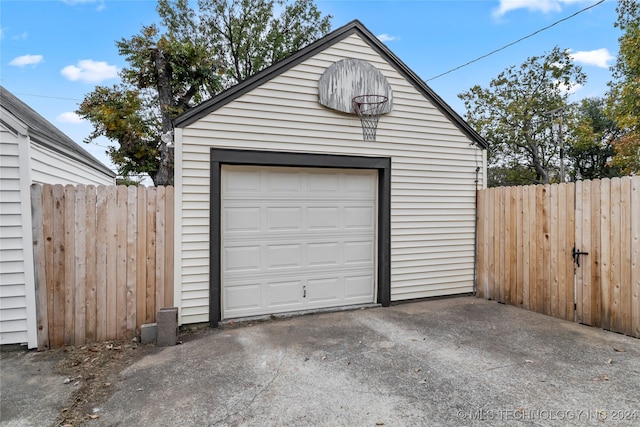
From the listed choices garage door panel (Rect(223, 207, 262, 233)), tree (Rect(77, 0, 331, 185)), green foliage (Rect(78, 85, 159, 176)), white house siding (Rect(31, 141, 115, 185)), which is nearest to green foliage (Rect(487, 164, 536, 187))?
tree (Rect(77, 0, 331, 185))

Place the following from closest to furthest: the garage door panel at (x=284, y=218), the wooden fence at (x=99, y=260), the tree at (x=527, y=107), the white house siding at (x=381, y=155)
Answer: the wooden fence at (x=99, y=260) → the white house siding at (x=381, y=155) → the garage door panel at (x=284, y=218) → the tree at (x=527, y=107)

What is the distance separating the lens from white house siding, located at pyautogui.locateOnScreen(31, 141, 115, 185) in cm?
417

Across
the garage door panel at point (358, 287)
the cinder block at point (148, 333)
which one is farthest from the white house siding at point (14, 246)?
the garage door panel at point (358, 287)

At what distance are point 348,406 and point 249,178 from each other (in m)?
3.37

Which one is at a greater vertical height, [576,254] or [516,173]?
[516,173]

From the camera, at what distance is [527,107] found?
17.1 meters

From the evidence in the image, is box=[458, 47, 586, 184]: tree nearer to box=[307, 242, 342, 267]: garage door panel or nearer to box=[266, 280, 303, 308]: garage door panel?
box=[307, 242, 342, 267]: garage door panel

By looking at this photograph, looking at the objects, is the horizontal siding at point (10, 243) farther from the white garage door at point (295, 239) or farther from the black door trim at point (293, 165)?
the white garage door at point (295, 239)

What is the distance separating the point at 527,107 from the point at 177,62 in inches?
648

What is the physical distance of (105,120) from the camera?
11883 millimetres

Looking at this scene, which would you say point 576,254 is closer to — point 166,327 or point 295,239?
point 295,239

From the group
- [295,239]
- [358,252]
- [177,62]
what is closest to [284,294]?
[295,239]

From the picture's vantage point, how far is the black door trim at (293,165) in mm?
4637

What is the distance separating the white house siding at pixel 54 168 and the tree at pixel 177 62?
1568 millimetres
